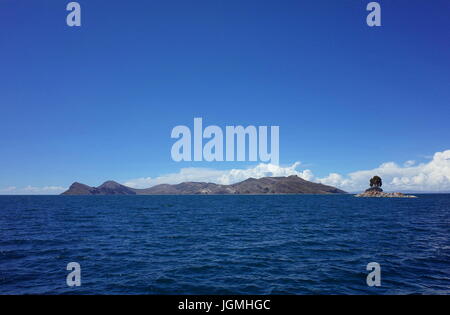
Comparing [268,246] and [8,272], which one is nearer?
[8,272]

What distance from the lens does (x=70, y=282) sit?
18703 mm

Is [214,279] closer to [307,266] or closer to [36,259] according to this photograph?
[307,266]

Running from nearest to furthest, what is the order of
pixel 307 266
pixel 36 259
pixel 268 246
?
pixel 307 266, pixel 36 259, pixel 268 246

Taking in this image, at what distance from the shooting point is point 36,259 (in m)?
24.9

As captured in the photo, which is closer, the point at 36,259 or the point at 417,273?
the point at 417,273
